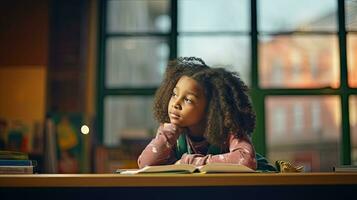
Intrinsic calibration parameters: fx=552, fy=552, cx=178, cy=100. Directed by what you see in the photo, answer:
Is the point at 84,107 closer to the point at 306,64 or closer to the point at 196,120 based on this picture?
the point at 306,64

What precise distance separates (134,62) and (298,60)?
51.7 inches

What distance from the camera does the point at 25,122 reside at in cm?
361

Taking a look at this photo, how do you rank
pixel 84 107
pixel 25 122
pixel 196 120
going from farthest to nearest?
pixel 84 107 < pixel 25 122 < pixel 196 120

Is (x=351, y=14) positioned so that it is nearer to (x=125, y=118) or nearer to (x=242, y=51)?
(x=242, y=51)

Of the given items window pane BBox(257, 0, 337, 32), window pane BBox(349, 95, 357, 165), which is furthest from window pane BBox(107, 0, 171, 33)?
window pane BBox(349, 95, 357, 165)

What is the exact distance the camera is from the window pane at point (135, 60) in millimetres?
4062

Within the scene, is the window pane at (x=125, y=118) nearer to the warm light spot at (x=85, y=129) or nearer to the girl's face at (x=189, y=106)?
the warm light spot at (x=85, y=129)

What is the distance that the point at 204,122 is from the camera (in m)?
1.42

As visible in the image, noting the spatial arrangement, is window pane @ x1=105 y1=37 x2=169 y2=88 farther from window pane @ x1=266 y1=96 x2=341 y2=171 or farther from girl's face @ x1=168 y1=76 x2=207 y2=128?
girl's face @ x1=168 y1=76 x2=207 y2=128

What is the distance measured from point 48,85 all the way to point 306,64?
81.0 inches

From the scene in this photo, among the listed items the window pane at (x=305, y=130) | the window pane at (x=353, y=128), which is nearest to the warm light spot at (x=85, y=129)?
the window pane at (x=305, y=130)

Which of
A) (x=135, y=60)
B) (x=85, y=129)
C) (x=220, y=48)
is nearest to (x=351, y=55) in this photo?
(x=220, y=48)

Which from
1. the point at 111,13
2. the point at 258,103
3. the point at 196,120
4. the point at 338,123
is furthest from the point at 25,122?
the point at 196,120

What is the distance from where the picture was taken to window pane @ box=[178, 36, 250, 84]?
399 cm
